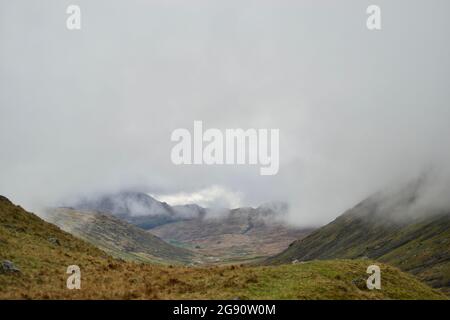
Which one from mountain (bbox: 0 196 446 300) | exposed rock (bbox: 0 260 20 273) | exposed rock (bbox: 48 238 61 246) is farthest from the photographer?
exposed rock (bbox: 48 238 61 246)

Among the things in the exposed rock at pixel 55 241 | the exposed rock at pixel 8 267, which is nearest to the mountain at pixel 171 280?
the exposed rock at pixel 8 267

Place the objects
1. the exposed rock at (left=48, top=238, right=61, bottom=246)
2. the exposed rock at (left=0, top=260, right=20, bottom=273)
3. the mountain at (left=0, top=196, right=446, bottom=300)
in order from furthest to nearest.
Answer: the exposed rock at (left=48, top=238, right=61, bottom=246)
the exposed rock at (left=0, top=260, right=20, bottom=273)
the mountain at (left=0, top=196, right=446, bottom=300)

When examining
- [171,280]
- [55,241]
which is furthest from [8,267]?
[55,241]

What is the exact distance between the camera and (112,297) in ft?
89.2

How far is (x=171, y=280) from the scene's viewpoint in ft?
104

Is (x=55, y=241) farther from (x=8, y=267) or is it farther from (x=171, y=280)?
(x=171, y=280)

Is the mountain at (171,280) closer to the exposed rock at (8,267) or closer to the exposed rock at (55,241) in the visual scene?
Result: the exposed rock at (8,267)

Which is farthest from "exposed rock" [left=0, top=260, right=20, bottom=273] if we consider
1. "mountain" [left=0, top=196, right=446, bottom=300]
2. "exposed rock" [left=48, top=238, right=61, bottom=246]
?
"exposed rock" [left=48, top=238, right=61, bottom=246]

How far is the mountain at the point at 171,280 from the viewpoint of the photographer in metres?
→ 28.2

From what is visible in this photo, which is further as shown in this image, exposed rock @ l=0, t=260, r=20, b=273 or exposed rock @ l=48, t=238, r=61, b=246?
exposed rock @ l=48, t=238, r=61, b=246

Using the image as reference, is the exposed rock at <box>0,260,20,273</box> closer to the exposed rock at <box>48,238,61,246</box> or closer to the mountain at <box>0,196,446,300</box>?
the mountain at <box>0,196,446,300</box>

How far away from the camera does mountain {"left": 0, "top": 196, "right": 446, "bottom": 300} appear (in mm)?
28172
